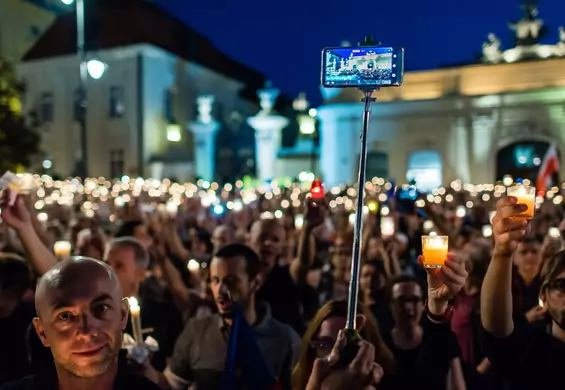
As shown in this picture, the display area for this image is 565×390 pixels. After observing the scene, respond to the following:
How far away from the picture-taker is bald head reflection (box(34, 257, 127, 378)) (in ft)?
7.48

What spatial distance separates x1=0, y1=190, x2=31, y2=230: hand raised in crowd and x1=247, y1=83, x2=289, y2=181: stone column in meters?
27.4

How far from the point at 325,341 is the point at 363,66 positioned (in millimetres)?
1398

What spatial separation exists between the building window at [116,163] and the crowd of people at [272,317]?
30.3 meters

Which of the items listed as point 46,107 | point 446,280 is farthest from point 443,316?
point 46,107

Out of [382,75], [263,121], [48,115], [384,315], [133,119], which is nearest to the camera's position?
[382,75]

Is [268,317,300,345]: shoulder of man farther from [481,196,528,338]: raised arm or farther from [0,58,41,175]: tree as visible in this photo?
[0,58,41,175]: tree

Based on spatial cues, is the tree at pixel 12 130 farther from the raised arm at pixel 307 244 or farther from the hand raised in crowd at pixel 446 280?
the hand raised in crowd at pixel 446 280

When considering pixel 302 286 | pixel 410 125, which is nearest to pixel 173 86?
pixel 410 125

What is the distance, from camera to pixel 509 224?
2.68 m

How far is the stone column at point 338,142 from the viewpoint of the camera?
3167cm

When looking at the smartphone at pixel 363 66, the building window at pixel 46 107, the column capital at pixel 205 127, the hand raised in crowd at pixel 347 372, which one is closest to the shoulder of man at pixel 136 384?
the hand raised in crowd at pixel 347 372

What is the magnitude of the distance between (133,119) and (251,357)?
34.2 m

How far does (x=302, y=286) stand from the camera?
580 centimetres

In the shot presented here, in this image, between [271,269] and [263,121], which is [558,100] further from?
[271,269]
